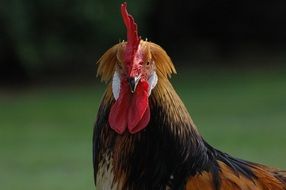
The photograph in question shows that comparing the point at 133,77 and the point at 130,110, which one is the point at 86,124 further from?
the point at 133,77

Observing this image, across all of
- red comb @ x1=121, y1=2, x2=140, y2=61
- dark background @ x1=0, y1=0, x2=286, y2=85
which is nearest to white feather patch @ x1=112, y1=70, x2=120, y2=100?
red comb @ x1=121, y1=2, x2=140, y2=61

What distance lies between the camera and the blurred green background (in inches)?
424

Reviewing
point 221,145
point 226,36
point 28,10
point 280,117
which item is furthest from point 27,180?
point 226,36

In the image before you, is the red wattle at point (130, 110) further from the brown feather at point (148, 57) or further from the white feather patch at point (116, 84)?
the brown feather at point (148, 57)

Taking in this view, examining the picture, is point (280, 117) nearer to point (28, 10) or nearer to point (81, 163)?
point (81, 163)

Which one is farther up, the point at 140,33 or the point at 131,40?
the point at 140,33

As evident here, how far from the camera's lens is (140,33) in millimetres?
17047

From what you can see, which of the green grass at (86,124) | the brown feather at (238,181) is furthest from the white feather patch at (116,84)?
the green grass at (86,124)

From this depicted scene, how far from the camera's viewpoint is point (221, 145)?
430 inches

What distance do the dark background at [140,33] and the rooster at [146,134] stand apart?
11.2 m

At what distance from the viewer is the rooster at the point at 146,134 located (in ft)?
14.2

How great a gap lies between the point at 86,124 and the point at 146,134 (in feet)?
27.2

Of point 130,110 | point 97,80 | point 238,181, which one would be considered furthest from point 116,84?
point 97,80

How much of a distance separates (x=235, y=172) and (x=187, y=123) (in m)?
0.44
